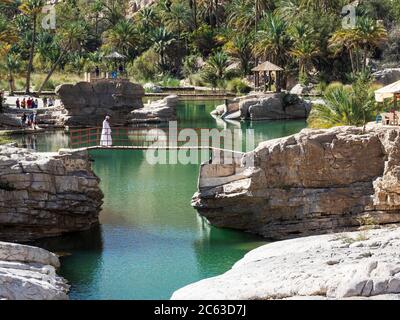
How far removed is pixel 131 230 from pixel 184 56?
58.4 meters

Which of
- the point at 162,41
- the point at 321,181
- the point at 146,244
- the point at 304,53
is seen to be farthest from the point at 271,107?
the point at 146,244

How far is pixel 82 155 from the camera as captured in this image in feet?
82.5

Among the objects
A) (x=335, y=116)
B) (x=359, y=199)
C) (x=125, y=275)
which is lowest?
(x=125, y=275)

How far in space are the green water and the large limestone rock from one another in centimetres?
1604

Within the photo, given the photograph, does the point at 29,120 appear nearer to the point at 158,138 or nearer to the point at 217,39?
the point at 158,138

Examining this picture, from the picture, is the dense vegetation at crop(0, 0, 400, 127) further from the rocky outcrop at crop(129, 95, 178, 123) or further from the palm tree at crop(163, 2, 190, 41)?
the rocky outcrop at crop(129, 95, 178, 123)

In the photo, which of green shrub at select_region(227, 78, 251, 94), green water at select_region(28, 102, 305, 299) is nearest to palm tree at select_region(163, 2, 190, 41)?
green shrub at select_region(227, 78, 251, 94)

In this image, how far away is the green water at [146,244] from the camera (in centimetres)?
1976

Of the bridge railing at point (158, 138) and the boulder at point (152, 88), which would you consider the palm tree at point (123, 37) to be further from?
the bridge railing at point (158, 138)

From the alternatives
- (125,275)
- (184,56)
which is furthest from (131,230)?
(184,56)

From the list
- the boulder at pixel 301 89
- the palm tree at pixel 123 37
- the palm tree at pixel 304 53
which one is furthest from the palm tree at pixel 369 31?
the palm tree at pixel 123 37

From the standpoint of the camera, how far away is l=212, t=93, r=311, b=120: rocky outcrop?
5381 centimetres
